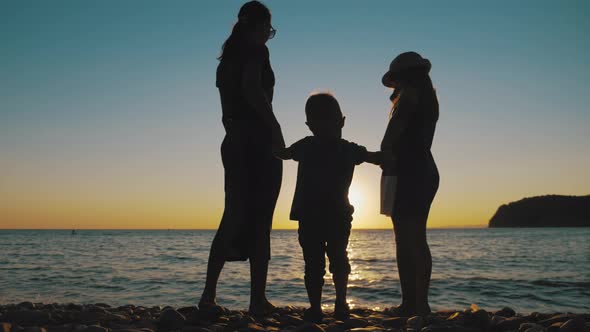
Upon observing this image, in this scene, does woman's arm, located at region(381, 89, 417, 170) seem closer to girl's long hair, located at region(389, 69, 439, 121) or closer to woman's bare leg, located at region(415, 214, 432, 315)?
girl's long hair, located at region(389, 69, 439, 121)

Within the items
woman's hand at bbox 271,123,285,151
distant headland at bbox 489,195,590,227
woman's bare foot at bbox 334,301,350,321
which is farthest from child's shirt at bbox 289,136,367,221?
distant headland at bbox 489,195,590,227

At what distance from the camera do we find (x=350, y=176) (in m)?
3.51

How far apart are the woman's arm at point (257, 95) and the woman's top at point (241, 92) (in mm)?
41

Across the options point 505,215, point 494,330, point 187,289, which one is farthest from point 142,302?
point 505,215

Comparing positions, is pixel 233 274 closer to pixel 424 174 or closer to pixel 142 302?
pixel 142 302

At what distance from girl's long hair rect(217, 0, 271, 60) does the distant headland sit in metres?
132

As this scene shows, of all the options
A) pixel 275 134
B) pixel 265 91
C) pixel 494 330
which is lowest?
pixel 494 330

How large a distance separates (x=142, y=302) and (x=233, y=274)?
11.7ft

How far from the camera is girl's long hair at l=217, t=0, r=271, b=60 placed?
3.78 m

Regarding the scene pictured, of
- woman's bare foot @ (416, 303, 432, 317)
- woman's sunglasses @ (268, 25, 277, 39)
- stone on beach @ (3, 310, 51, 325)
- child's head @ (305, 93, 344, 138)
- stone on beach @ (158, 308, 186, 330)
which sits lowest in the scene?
stone on beach @ (3, 310, 51, 325)

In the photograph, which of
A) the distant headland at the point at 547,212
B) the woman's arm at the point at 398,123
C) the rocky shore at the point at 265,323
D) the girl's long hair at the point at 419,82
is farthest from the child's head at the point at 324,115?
the distant headland at the point at 547,212

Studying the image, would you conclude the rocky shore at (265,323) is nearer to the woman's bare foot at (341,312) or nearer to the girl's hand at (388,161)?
the woman's bare foot at (341,312)

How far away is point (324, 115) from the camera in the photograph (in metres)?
3.51

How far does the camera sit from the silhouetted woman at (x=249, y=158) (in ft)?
11.9
